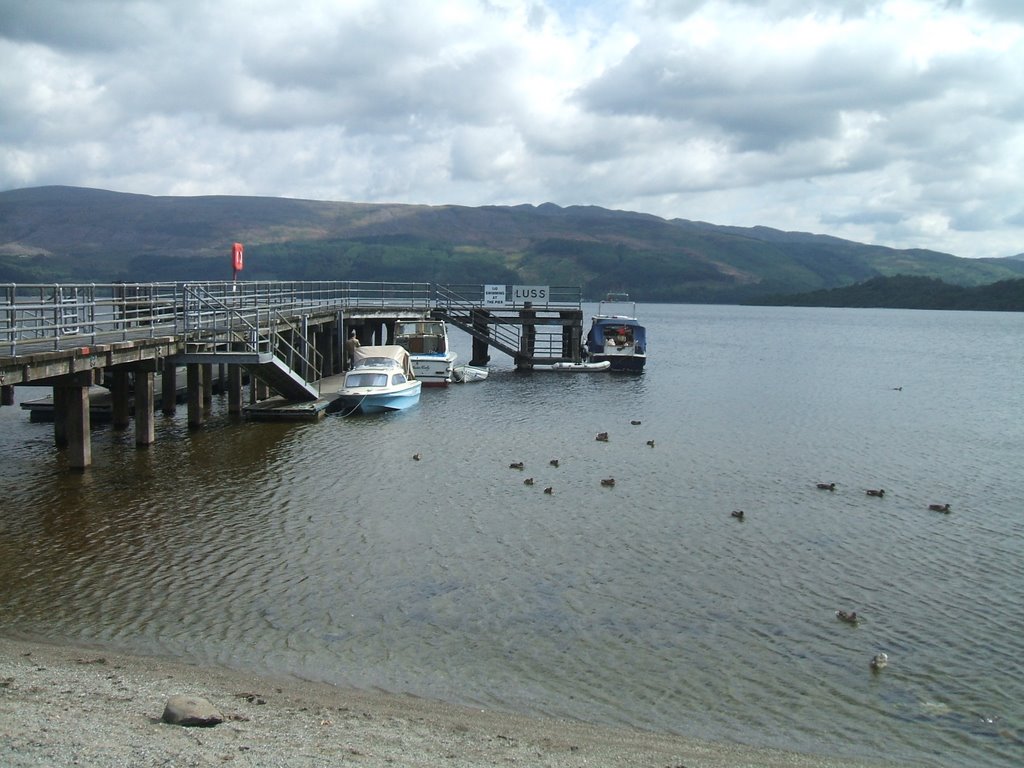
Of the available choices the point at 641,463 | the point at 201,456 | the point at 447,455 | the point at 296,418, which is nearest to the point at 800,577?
the point at 641,463

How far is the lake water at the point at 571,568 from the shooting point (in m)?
13.2

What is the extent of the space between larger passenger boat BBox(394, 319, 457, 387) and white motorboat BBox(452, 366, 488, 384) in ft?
2.10

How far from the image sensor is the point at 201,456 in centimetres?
2886

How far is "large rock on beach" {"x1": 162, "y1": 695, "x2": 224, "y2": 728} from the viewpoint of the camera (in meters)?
10.4

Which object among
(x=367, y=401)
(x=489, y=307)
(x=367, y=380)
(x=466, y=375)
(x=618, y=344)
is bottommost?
(x=367, y=401)

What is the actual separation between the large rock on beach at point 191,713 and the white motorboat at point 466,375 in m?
41.8

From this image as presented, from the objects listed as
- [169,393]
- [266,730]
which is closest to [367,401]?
[169,393]

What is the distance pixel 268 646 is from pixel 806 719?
7639mm

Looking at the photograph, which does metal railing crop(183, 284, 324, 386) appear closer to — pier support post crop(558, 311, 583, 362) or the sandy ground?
the sandy ground

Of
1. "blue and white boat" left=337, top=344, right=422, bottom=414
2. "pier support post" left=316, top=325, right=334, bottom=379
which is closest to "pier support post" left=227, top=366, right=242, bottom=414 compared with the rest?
"blue and white boat" left=337, top=344, right=422, bottom=414

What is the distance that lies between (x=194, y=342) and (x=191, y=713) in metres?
22.6

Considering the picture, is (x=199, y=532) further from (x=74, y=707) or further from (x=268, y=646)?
(x=74, y=707)

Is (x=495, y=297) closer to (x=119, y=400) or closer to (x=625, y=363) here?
(x=625, y=363)

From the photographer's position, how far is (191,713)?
10.5 meters
